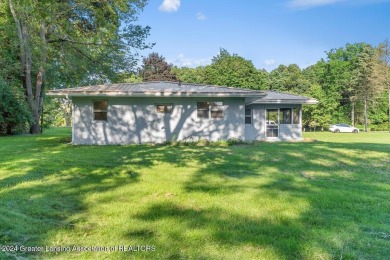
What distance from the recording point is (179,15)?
19000 millimetres

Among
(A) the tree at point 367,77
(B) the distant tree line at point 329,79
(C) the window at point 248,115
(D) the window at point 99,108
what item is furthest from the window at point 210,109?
(A) the tree at point 367,77

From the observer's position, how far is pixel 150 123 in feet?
46.4

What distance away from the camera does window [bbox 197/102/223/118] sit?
47.2 feet

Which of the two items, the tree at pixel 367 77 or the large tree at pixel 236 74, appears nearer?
the tree at pixel 367 77

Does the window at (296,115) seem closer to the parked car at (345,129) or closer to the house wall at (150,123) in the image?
the house wall at (150,123)

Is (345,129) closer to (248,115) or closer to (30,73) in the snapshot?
(248,115)

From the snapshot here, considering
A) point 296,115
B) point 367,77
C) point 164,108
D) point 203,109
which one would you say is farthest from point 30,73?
point 367,77

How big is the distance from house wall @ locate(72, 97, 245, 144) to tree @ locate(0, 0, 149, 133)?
18.8 feet

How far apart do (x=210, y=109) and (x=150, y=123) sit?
2799mm

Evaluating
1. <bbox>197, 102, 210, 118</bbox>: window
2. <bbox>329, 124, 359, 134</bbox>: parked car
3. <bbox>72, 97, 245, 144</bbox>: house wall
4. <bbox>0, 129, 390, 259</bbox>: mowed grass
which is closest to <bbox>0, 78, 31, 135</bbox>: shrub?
<bbox>72, 97, 245, 144</bbox>: house wall

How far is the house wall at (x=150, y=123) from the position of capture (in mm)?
13906

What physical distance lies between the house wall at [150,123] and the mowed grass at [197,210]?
20.6ft

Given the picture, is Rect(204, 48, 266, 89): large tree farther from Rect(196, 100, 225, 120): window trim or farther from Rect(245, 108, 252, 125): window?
Rect(196, 100, 225, 120): window trim

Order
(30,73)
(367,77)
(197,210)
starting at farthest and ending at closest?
(367,77) < (30,73) < (197,210)
